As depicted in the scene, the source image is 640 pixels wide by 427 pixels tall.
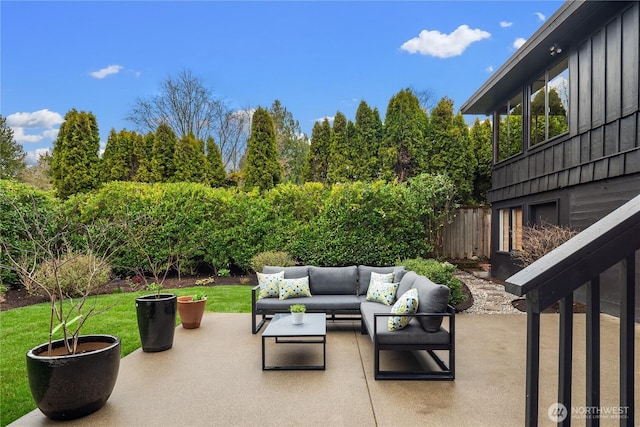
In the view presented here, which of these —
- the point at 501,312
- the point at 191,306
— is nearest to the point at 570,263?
the point at 191,306

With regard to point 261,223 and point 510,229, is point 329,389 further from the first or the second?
point 510,229

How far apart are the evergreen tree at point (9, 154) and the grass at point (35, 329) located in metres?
20.0

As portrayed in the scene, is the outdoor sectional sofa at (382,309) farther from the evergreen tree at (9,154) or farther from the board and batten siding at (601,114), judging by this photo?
the evergreen tree at (9,154)

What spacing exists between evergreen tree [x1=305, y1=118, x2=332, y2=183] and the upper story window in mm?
7469

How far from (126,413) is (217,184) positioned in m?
13.9

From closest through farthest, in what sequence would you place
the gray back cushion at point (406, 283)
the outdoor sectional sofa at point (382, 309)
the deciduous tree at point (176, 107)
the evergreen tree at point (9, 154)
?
1. the outdoor sectional sofa at point (382, 309)
2. the gray back cushion at point (406, 283)
3. the deciduous tree at point (176, 107)
4. the evergreen tree at point (9, 154)

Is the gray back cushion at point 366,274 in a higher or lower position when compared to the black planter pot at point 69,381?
higher

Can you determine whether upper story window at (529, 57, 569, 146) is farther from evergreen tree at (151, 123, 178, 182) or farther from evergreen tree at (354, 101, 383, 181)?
evergreen tree at (151, 123, 178, 182)

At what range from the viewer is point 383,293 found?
5918 mm

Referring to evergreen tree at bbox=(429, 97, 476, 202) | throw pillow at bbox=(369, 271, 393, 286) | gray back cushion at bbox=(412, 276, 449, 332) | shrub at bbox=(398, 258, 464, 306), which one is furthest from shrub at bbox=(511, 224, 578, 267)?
evergreen tree at bbox=(429, 97, 476, 202)

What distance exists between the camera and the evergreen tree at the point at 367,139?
550 inches

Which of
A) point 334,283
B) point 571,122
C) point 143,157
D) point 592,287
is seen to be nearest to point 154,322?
point 334,283

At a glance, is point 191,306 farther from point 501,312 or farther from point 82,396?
point 501,312

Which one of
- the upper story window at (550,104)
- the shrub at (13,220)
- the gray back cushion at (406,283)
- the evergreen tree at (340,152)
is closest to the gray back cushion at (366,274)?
the gray back cushion at (406,283)
